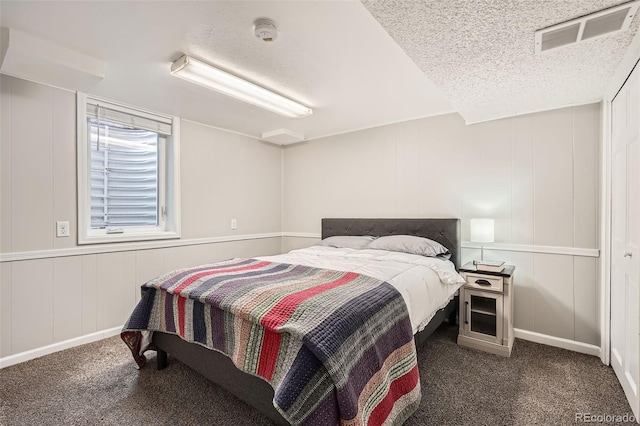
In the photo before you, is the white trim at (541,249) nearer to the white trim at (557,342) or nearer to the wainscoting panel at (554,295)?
the wainscoting panel at (554,295)

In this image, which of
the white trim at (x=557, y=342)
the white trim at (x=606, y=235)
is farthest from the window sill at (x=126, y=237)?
the white trim at (x=606, y=235)

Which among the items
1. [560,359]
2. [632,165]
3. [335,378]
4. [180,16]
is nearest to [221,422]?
[335,378]

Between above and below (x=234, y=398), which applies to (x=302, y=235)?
above

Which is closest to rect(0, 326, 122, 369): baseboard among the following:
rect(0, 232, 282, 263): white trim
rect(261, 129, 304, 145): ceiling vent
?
rect(0, 232, 282, 263): white trim

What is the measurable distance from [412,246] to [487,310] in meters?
0.82

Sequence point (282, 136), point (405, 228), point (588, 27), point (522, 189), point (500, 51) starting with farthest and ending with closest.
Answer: point (282, 136) < point (405, 228) < point (522, 189) < point (500, 51) < point (588, 27)

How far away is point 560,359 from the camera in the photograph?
240cm

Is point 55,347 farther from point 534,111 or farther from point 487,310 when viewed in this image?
point 534,111

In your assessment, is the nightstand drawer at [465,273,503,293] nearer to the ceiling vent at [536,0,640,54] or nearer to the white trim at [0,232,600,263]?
the white trim at [0,232,600,263]

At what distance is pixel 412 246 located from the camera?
116 inches

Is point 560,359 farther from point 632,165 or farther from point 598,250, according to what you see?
point 632,165

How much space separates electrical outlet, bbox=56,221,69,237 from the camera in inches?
101

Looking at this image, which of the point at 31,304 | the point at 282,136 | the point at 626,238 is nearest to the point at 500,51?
the point at 626,238

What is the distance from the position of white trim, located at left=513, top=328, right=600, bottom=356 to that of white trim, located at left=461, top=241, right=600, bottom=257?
2.44 feet
